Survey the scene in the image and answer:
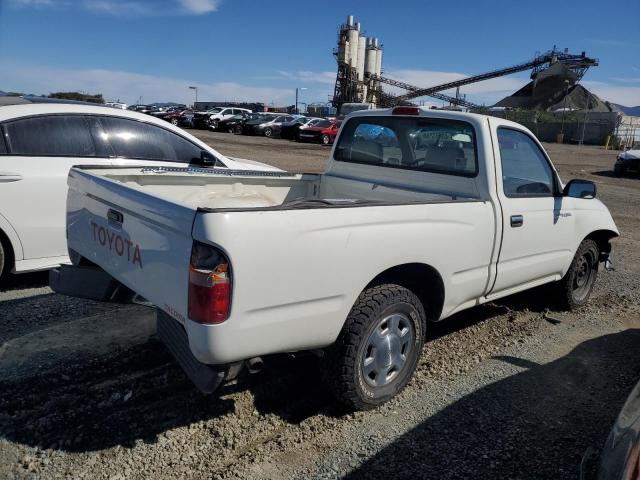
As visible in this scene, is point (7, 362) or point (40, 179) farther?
point (40, 179)

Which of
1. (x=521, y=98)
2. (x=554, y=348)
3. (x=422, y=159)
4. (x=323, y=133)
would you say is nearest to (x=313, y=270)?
(x=422, y=159)

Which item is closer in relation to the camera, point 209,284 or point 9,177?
point 209,284

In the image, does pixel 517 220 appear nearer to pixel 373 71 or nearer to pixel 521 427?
pixel 521 427

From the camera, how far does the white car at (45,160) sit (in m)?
4.58

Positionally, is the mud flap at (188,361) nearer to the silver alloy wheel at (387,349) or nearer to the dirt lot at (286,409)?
the dirt lot at (286,409)

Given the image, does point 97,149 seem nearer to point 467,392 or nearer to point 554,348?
point 467,392

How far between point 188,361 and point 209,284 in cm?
58

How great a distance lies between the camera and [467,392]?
3.54 m

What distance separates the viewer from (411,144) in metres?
4.39

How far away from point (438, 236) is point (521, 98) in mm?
88808

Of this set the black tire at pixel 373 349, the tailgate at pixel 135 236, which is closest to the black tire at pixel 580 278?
the black tire at pixel 373 349

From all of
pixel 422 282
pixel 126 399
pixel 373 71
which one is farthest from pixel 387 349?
pixel 373 71

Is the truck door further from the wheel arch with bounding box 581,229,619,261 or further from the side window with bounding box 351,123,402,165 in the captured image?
the side window with bounding box 351,123,402,165

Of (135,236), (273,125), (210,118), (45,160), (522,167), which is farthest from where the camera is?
(210,118)
